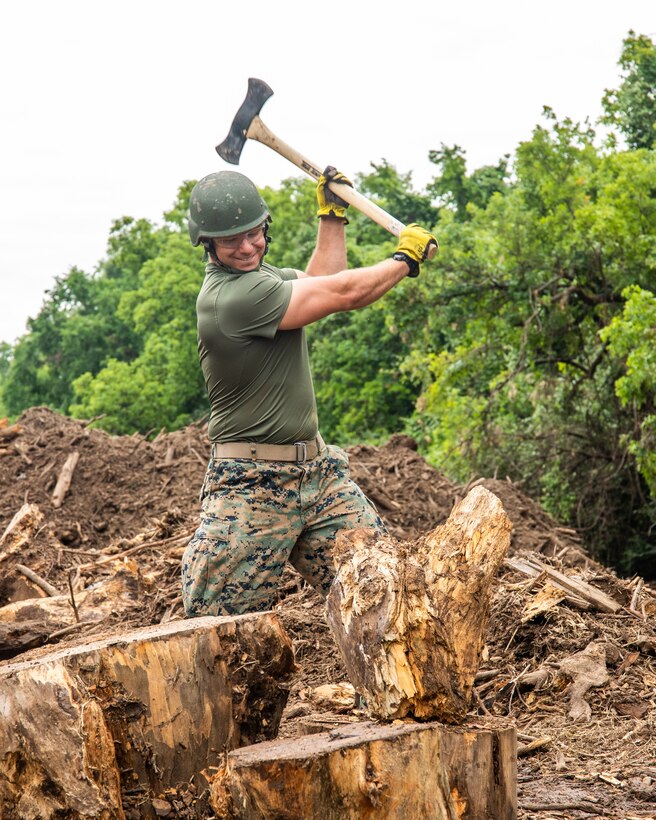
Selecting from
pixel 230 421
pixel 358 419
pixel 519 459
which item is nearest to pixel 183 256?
pixel 358 419

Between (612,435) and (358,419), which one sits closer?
(612,435)

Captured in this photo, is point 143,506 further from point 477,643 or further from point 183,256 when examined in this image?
point 183,256

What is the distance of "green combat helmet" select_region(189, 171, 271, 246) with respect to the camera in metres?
4.92

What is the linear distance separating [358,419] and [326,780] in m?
31.4

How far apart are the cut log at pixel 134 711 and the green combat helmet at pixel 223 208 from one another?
1778 millimetres

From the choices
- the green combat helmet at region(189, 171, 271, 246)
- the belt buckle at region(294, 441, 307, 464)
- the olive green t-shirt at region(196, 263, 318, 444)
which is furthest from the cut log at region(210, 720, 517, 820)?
the green combat helmet at region(189, 171, 271, 246)

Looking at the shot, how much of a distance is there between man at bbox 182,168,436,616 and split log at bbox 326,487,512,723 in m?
0.77

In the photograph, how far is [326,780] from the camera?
11.2 ft

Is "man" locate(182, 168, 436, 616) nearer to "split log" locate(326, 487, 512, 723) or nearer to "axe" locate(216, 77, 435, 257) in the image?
"split log" locate(326, 487, 512, 723)

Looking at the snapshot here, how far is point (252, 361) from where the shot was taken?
4.95 m

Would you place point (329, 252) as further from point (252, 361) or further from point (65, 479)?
point (65, 479)

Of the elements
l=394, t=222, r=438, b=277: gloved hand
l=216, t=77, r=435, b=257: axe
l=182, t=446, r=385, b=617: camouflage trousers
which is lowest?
l=182, t=446, r=385, b=617: camouflage trousers

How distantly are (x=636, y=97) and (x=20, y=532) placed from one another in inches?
597

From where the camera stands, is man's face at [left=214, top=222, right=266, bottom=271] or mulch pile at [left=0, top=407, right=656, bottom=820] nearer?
mulch pile at [left=0, top=407, right=656, bottom=820]
